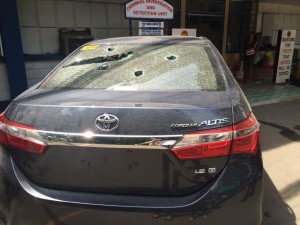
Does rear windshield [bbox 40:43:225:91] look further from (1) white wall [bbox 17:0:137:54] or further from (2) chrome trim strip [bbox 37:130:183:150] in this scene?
(1) white wall [bbox 17:0:137:54]

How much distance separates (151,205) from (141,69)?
3.44ft

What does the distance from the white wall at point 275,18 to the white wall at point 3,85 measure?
866cm

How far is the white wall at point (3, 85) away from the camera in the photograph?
6.23 metres

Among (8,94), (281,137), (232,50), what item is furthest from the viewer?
(232,50)

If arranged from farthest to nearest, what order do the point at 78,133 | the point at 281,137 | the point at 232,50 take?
the point at 232,50 → the point at 281,137 → the point at 78,133

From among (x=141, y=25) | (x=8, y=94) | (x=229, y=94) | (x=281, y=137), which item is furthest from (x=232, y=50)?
(x=229, y=94)

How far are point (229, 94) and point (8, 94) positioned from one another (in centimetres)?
565

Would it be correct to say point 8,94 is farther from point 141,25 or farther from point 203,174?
point 203,174

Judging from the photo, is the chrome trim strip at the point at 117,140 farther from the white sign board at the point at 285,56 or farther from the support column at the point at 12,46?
Result: the white sign board at the point at 285,56

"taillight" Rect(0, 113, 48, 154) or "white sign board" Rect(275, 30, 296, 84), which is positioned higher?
"taillight" Rect(0, 113, 48, 154)

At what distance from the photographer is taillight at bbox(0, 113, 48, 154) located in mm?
1636

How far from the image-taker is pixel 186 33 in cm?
777

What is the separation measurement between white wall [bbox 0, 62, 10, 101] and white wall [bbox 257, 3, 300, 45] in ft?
28.4

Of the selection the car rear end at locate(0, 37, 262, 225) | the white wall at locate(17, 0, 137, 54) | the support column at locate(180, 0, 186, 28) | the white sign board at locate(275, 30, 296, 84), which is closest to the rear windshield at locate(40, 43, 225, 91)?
the car rear end at locate(0, 37, 262, 225)
